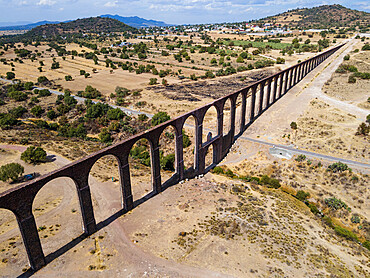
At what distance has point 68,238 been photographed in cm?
2005

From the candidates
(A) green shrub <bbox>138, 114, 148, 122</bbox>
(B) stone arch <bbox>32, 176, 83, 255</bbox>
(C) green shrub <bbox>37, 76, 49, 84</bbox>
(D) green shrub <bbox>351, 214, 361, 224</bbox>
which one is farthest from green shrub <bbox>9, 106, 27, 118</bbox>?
(D) green shrub <bbox>351, 214, 361, 224</bbox>

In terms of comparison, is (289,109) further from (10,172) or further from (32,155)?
(10,172)

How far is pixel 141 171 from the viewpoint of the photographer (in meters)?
32.3

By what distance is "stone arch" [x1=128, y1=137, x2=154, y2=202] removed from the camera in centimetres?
2623

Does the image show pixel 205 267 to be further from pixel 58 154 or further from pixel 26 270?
pixel 58 154

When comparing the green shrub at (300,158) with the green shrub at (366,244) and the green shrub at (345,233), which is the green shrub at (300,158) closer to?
the green shrub at (345,233)

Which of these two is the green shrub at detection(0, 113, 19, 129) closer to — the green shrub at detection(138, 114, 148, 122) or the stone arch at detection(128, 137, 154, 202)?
the green shrub at detection(138, 114, 148, 122)

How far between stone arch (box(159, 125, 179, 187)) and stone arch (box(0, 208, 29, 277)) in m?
13.9

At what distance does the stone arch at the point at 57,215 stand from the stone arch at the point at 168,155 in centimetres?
960

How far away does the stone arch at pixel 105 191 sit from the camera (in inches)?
924

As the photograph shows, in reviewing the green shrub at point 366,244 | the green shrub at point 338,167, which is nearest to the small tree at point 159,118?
the green shrub at point 338,167

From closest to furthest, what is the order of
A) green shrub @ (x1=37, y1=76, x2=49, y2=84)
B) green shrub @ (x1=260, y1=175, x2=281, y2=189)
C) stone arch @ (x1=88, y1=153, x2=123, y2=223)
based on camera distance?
stone arch @ (x1=88, y1=153, x2=123, y2=223)
green shrub @ (x1=260, y1=175, x2=281, y2=189)
green shrub @ (x1=37, y1=76, x2=49, y2=84)

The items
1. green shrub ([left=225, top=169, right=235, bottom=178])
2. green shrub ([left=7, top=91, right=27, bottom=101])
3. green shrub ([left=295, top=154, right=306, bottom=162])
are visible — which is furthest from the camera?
green shrub ([left=7, top=91, right=27, bottom=101])

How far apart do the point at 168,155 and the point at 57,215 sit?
52.6ft
